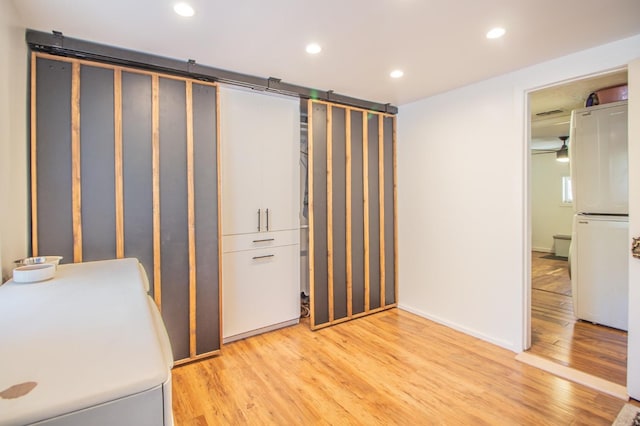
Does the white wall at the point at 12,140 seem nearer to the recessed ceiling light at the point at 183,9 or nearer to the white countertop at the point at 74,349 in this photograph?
the white countertop at the point at 74,349

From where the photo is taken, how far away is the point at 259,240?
3182 millimetres

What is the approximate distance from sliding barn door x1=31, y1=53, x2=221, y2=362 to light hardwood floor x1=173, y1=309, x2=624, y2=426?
50 cm

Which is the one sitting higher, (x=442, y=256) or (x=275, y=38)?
(x=275, y=38)

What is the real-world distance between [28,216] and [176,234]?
93 cm

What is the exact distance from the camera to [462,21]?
200cm

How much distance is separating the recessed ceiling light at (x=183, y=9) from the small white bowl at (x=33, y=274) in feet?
5.16

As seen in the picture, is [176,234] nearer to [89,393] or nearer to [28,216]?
[28,216]

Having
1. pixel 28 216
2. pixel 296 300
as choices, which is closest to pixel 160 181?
pixel 28 216

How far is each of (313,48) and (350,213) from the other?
5.99ft

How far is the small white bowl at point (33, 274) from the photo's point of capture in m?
1.46

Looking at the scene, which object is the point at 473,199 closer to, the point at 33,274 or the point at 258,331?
the point at 258,331

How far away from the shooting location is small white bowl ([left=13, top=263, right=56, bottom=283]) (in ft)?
4.80

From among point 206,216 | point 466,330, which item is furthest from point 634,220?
point 206,216

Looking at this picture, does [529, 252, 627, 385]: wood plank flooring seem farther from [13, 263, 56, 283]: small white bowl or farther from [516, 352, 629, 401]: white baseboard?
[13, 263, 56, 283]: small white bowl
